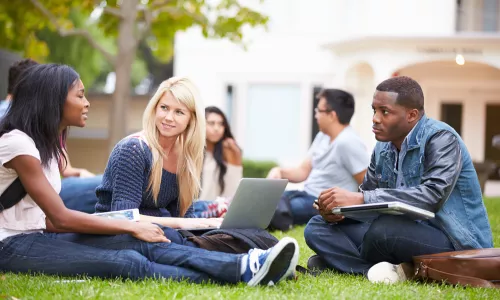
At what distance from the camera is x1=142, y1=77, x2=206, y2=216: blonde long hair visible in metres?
5.75

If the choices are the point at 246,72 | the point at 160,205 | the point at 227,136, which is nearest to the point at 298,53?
the point at 246,72

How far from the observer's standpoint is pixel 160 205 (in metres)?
5.71

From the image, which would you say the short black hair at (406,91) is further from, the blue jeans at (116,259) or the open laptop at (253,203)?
the blue jeans at (116,259)

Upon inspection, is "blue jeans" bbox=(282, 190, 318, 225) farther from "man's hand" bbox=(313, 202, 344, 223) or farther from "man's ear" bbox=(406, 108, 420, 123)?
"man's ear" bbox=(406, 108, 420, 123)

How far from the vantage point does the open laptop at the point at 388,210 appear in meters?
4.93

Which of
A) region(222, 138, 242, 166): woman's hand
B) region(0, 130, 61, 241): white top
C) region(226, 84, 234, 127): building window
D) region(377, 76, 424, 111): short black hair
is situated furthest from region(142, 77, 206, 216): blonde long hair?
region(226, 84, 234, 127): building window

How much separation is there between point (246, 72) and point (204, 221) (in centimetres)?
1801

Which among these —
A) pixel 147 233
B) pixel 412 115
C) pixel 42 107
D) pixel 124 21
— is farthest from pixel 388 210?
pixel 124 21

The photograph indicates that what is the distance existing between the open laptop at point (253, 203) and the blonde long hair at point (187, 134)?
1.27 ft

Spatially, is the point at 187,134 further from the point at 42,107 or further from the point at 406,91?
the point at 406,91

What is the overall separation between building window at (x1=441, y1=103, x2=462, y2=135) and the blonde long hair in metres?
19.1

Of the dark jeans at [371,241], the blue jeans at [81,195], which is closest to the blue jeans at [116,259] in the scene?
the dark jeans at [371,241]

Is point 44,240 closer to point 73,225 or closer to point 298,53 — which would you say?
point 73,225

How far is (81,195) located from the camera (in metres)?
8.28
